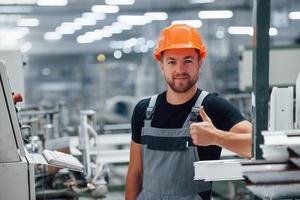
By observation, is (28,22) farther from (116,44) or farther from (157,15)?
(116,44)

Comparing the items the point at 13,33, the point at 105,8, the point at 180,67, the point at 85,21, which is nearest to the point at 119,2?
the point at 105,8

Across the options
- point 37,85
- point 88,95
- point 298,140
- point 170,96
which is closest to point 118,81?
point 88,95

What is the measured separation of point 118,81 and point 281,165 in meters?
12.5

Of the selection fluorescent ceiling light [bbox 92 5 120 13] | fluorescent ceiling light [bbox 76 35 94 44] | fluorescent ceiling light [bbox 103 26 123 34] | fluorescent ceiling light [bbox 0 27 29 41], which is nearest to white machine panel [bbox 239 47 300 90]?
fluorescent ceiling light [bbox 92 5 120 13]

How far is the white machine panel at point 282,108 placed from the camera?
1863 mm

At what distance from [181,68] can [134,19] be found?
382 inches

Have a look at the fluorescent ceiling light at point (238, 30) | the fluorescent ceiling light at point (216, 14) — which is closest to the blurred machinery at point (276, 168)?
the fluorescent ceiling light at point (216, 14)

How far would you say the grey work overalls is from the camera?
2217mm

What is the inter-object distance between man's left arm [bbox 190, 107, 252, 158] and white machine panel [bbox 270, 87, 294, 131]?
0.20m

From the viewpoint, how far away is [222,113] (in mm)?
2275

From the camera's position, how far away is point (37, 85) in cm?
1470

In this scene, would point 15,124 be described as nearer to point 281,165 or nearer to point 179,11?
point 281,165

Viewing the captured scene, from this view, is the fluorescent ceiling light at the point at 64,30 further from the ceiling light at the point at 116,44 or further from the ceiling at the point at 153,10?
the ceiling light at the point at 116,44

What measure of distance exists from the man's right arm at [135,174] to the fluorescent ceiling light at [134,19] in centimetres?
882
